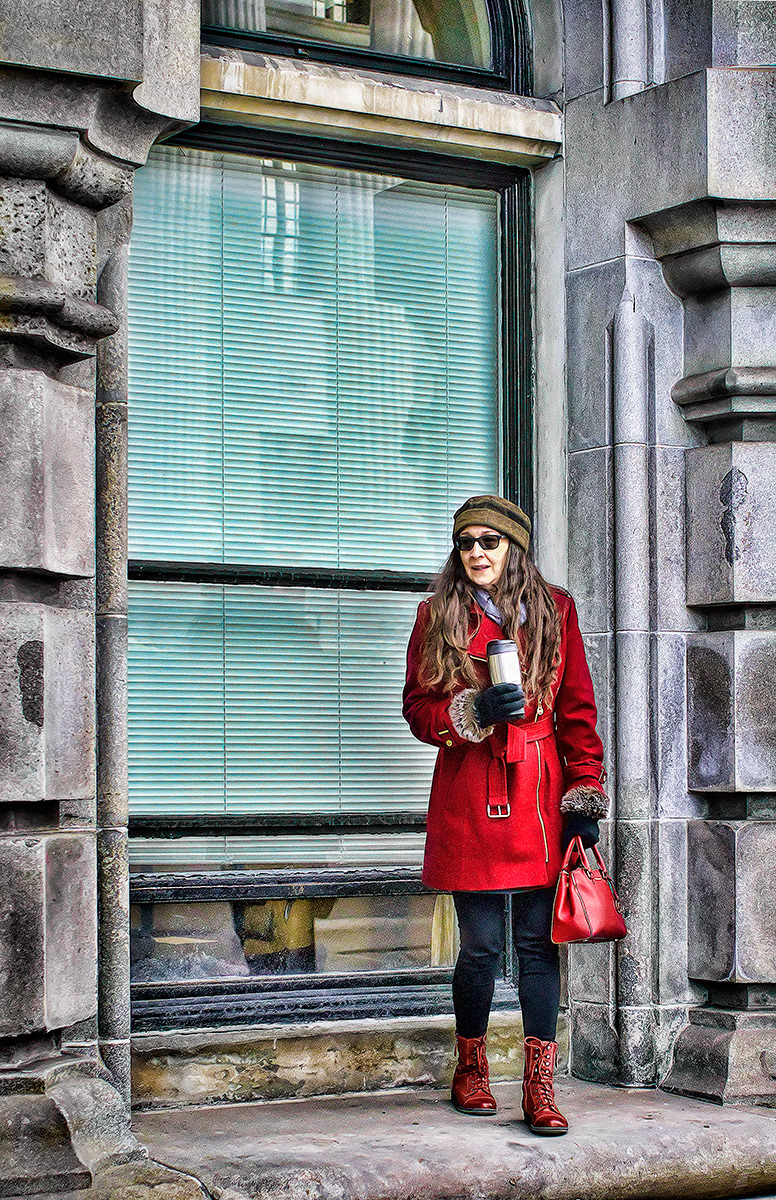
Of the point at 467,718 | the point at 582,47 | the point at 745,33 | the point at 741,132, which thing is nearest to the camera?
the point at 467,718

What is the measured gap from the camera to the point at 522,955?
4680mm

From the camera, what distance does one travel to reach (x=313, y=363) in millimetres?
5473

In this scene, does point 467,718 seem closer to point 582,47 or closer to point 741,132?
point 741,132

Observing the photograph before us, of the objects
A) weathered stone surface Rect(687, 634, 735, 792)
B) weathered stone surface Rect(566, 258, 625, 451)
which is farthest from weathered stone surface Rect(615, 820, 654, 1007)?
weathered stone surface Rect(566, 258, 625, 451)

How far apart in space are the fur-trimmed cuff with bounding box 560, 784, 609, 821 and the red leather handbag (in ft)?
0.28

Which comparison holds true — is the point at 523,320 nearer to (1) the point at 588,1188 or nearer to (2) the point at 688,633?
(2) the point at 688,633

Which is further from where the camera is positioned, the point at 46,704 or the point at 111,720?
the point at 111,720

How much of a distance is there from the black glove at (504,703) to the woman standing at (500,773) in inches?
4.3

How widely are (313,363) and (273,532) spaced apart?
63 centimetres

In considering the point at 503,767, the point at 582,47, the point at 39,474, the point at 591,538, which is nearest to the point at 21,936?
the point at 39,474

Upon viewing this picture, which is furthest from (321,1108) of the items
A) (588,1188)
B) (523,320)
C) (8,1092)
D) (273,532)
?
(523,320)

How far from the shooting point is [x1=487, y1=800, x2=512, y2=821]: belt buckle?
4.61 m

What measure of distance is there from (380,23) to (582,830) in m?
3.06

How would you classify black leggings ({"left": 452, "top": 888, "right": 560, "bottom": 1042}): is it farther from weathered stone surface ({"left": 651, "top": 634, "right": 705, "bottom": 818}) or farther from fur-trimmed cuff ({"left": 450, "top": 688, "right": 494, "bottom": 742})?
weathered stone surface ({"left": 651, "top": 634, "right": 705, "bottom": 818})
